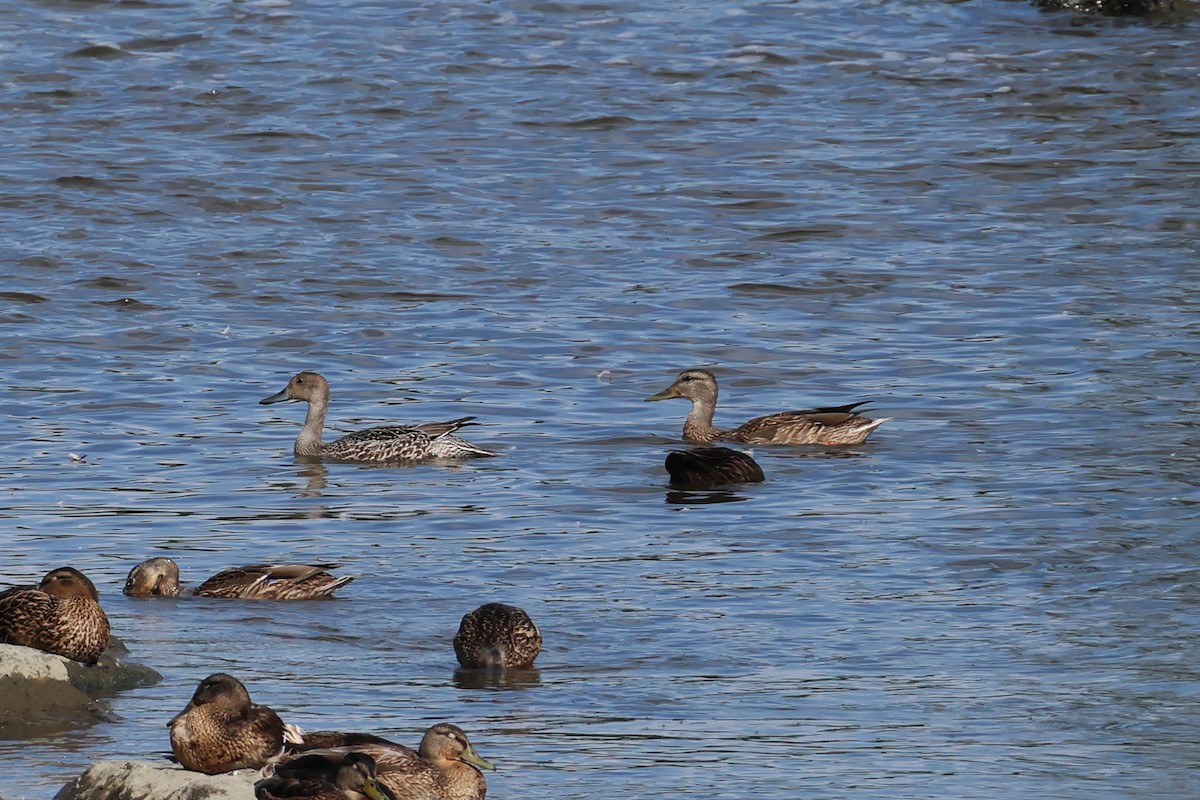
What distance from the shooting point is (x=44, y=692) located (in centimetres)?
924

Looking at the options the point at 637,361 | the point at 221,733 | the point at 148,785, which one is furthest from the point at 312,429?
the point at 148,785

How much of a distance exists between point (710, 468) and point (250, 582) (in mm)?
3951

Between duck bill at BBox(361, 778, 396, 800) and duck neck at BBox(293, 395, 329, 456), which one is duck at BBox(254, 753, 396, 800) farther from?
duck neck at BBox(293, 395, 329, 456)

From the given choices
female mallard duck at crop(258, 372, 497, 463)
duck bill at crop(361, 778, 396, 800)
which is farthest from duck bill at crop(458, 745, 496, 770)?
female mallard duck at crop(258, 372, 497, 463)

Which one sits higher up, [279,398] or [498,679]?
[498,679]

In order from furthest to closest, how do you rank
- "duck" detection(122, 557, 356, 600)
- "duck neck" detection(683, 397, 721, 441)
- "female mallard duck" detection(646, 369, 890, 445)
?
"duck neck" detection(683, 397, 721, 441) < "female mallard duck" detection(646, 369, 890, 445) < "duck" detection(122, 557, 356, 600)

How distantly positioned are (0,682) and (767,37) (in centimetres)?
2354

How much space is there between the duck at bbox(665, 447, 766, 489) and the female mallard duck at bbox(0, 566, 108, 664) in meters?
5.79

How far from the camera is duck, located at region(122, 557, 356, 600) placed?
38.1ft

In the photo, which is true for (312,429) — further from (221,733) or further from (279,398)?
(221,733)

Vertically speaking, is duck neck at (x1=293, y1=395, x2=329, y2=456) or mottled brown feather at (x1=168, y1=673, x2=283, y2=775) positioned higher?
mottled brown feather at (x1=168, y1=673, x2=283, y2=775)

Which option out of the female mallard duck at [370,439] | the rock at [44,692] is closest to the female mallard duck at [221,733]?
the rock at [44,692]

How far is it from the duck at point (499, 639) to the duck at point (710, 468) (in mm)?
4441

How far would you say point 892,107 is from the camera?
93.2 feet
